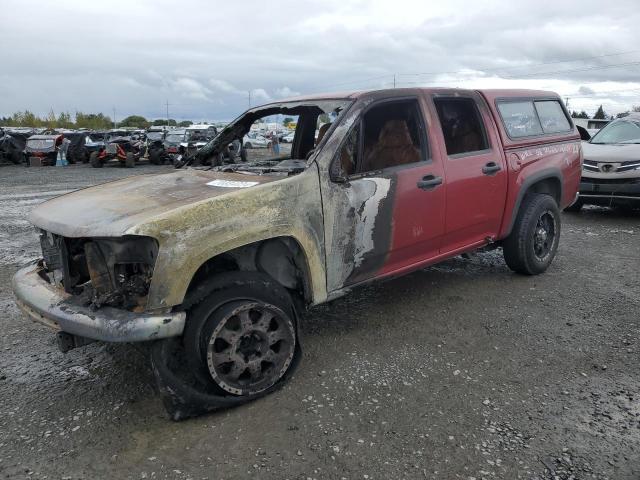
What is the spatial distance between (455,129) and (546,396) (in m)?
2.26

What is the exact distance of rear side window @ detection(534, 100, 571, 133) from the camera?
523 cm

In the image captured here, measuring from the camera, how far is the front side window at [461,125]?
13.9 feet

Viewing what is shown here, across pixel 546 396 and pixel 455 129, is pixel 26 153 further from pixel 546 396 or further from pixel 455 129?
pixel 546 396

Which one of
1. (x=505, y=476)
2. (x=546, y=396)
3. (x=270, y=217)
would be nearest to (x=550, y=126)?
(x=546, y=396)

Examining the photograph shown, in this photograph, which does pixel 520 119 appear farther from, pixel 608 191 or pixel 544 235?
pixel 608 191

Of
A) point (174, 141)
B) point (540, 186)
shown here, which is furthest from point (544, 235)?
point (174, 141)

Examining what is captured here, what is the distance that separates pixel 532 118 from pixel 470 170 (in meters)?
1.36

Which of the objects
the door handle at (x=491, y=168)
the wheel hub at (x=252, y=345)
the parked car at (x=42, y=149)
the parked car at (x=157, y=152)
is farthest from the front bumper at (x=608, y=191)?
the parked car at (x=42, y=149)

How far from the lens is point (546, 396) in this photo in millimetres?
3119

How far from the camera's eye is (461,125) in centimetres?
446

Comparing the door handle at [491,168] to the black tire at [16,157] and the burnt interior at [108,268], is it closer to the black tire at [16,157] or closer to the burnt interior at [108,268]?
the burnt interior at [108,268]

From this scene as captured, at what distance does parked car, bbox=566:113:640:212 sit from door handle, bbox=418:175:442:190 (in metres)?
5.23

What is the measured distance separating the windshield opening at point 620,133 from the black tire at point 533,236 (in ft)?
14.8

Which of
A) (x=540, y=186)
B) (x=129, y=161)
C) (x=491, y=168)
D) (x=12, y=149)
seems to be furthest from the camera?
(x=12, y=149)
